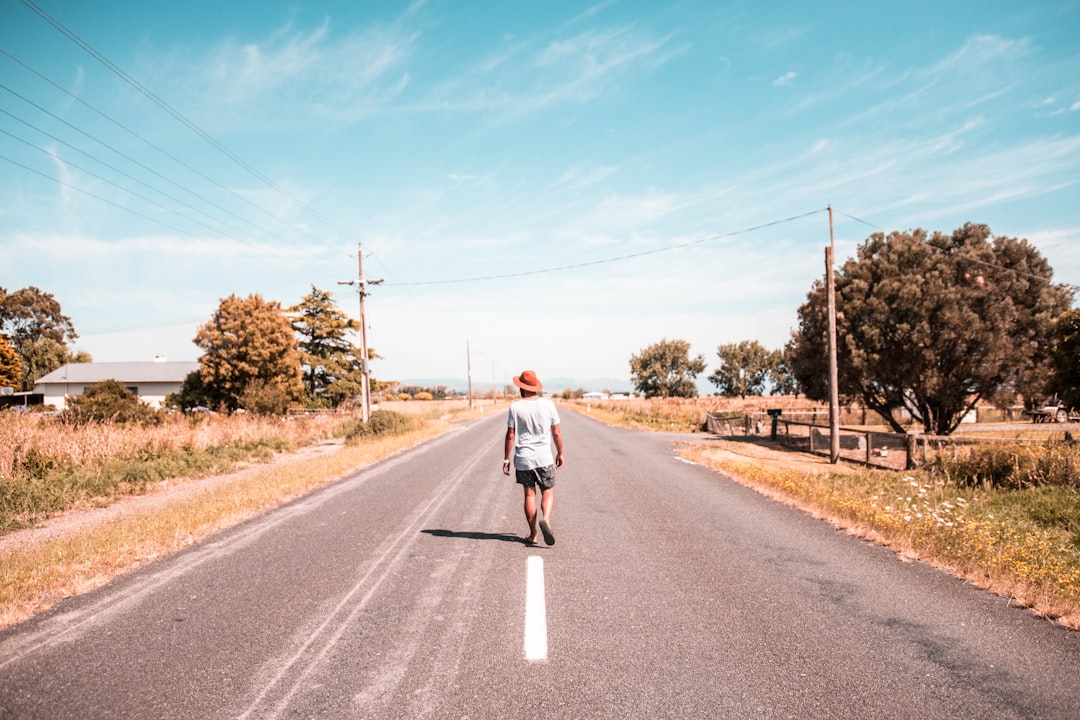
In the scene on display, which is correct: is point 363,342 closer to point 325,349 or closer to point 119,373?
point 325,349

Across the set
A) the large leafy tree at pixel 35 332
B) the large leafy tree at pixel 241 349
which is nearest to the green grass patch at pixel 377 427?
the large leafy tree at pixel 241 349

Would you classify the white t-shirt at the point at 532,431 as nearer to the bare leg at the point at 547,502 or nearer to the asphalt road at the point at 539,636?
the bare leg at the point at 547,502

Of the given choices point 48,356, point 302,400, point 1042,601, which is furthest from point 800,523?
point 48,356

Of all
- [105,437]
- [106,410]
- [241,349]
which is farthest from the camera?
[241,349]

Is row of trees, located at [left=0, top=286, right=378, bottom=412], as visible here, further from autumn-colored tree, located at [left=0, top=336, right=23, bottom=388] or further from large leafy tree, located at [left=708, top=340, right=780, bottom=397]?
large leafy tree, located at [left=708, top=340, right=780, bottom=397]

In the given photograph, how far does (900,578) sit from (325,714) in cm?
537

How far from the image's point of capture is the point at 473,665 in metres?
3.73

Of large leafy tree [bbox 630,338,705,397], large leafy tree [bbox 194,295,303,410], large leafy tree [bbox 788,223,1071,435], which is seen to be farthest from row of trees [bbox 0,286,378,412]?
large leafy tree [bbox 630,338,705,397]

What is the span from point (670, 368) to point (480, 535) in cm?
11437

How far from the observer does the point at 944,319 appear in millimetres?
22828

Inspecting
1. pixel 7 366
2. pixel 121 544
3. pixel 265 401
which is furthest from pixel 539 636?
pixel 7 366

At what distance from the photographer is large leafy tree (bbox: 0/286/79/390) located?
6769 centimetres

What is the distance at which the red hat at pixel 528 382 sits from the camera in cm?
695

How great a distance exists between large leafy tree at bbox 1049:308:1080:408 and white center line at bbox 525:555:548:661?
86.3 ft
